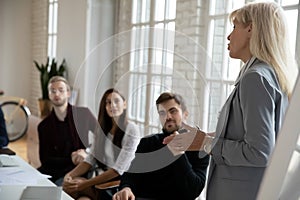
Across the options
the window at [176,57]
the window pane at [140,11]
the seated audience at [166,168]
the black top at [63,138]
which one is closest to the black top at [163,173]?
the seated audience at [166,168]

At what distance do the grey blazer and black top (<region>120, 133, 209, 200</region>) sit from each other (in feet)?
1.48

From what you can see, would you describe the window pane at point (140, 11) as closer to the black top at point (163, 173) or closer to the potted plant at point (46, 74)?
the potted plant at point (46, 74)

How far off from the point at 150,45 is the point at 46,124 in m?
1.05

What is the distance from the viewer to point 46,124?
346cm

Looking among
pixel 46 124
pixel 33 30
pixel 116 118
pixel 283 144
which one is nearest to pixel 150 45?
pixel 116 118

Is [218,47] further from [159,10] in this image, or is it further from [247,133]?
[247,133]

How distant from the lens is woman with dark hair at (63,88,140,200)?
2.79 meters

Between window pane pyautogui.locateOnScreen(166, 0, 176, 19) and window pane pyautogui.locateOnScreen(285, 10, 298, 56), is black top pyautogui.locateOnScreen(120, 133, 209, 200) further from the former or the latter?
window pane pyautogui.locateOnScreen(166, 0, 176, 19)

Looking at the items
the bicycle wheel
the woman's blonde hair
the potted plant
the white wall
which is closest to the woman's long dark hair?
the woman's blonde hair

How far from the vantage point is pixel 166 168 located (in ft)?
7.62

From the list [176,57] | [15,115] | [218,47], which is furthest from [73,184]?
[15,115]

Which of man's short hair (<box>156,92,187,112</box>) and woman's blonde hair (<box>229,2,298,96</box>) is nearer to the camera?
woman's blonde hair (<box>229,2,298,96</box>)

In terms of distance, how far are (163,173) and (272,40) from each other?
3.30 ft

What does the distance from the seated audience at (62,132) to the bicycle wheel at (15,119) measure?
90.5 inches
